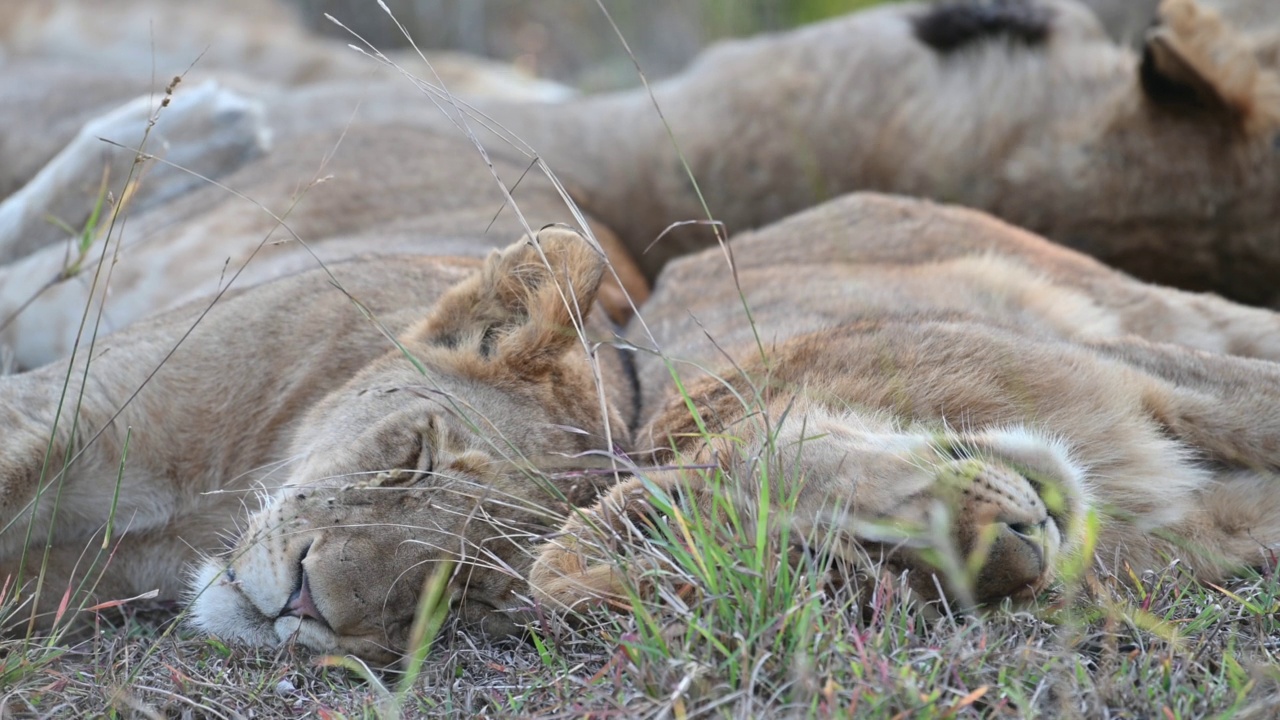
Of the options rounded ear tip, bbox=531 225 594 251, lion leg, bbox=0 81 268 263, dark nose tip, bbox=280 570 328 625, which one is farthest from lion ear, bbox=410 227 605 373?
Answer: lion leg, bbox=0 81 268 263

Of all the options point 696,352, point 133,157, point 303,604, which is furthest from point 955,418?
point 133,157

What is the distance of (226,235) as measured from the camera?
4.21m

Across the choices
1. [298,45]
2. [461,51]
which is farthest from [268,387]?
[461,51]

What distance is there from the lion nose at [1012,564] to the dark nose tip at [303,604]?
1.04 meters

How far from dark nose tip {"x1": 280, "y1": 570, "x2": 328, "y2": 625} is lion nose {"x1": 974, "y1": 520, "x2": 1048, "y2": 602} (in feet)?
3.42

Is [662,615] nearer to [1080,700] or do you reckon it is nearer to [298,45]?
[1080,700]

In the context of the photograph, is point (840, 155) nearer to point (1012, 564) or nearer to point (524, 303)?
point (524, 303)

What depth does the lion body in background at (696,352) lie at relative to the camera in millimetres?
2363

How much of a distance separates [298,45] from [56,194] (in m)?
2.44

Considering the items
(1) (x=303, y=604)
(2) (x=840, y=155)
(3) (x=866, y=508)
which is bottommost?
(1) (x=303, y=604)

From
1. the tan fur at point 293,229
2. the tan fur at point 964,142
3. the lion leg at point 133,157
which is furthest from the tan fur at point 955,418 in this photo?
the lion leg at point 133,157

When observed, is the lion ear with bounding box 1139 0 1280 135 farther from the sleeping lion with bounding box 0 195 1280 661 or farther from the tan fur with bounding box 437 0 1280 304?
the sleeping lion with bounding box 0 195 1280 661

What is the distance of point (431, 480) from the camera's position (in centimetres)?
252

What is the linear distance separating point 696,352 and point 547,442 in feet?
1.92
